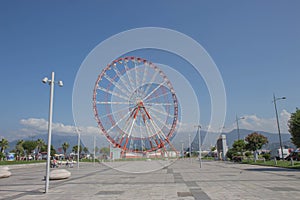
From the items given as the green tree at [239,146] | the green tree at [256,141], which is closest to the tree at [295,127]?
the green tree at [256,141]

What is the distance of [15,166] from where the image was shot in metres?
33.5

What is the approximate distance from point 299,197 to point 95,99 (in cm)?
2700

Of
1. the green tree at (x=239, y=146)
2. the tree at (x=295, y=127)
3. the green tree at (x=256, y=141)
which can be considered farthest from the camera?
the green tree at (x=239, y=146)

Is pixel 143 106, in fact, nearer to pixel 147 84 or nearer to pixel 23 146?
pixel 147 84

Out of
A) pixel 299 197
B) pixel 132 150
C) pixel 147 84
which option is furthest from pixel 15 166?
pixel 299 197

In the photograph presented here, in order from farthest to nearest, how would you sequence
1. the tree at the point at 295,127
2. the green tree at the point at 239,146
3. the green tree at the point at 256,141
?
the green tree at the point at 239,146, the green tree at the point at 256,141, the tree at the point at 295,127

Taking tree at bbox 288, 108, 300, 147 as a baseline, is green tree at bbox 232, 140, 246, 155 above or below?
below

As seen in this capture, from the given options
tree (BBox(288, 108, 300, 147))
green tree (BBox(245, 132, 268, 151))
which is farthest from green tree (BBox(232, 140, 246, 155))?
tree (BBox(288, 108, 300, 147))

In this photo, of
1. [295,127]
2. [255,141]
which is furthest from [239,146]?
[295,127]

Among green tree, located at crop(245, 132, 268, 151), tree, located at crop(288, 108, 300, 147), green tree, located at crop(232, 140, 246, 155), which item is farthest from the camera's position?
green tree, located at crop(232, 140, 246, 155)

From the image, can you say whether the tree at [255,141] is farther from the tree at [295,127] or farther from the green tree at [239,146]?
the tree at [295,127]

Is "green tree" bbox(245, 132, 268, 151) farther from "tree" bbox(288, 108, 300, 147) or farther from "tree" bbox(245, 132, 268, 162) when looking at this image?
"tree" bbox(288, 108, 300, 147)

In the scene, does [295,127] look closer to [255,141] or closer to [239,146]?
[255,141]

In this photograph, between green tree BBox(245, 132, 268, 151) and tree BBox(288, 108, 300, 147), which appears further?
green tree BBox(245, 132, 268, 151)
